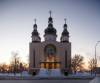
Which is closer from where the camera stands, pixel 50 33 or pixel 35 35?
pixel 50 33

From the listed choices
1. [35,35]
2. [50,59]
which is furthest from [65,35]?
[50,59]

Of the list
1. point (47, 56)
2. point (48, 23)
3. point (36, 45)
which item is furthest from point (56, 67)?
point (48, 23)

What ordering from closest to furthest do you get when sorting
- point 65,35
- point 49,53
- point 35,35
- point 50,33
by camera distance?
point 49,53 → point 50,33 → point 35,35 → point 65,35

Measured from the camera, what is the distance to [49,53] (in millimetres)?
78250

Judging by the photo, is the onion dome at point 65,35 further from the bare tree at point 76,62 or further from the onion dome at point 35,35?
the bare tree at point 76,62

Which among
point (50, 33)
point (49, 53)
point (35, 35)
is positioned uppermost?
point (50, 33)

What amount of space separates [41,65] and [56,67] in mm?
4652

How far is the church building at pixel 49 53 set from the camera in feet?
253

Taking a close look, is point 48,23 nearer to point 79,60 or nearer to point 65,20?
point 65,20

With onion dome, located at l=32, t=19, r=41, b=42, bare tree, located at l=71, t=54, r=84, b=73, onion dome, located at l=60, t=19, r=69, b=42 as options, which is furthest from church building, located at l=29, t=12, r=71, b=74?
bare tree, located at l=71, t=54, r=84, b=73

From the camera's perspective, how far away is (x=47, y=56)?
257ft

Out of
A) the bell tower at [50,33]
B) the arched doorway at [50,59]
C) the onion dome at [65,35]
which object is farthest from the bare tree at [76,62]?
the bell tower at [50,33]

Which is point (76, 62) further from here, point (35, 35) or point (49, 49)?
point (35, 35)

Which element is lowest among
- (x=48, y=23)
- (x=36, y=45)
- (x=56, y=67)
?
(x=56, y=67)
